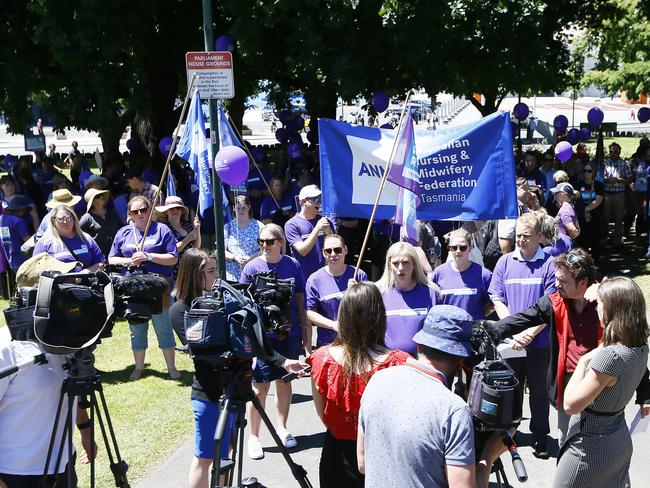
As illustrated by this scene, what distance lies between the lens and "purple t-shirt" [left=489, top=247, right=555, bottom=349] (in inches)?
254

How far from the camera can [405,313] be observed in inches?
228

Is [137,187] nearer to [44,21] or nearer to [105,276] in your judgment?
[44,21]

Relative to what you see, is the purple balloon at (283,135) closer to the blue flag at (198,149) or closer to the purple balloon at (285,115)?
the purple balloon at (285,115)

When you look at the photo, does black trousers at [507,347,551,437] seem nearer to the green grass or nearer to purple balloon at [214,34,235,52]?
the green grass

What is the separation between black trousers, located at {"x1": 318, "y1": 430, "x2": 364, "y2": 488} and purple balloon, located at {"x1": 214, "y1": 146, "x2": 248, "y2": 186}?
549 centimetres

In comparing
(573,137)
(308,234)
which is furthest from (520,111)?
(308,234)

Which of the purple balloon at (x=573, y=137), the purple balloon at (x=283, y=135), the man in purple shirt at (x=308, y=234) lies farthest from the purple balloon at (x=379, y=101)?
the man in purple shirt at (x=308, y=234)

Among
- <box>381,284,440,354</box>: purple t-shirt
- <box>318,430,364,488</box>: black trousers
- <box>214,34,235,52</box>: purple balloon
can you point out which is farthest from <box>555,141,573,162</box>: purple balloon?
<box>318,430,364,488</box>: black trousers

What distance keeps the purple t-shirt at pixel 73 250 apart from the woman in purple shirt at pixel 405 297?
3430mm

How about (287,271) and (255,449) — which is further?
(287,271)

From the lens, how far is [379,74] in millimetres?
13789

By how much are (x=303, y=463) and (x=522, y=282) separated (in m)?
2.21

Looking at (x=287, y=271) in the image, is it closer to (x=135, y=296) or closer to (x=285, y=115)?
(x=135, y=296)

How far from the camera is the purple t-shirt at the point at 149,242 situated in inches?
327
